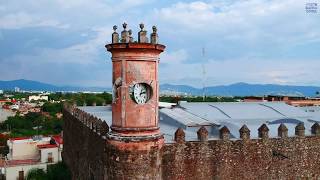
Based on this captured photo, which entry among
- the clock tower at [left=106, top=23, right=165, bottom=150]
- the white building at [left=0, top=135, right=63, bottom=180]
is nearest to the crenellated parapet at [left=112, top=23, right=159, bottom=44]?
the clock tower at [left=106, top=23, right=165, bottom=150]

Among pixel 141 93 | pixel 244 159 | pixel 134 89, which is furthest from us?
pixel 244 159

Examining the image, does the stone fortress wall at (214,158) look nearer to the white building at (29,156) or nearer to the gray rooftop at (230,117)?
the gray rooftop at (230,117)

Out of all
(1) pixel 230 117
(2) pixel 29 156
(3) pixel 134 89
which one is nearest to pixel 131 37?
(3) pixel 134 89

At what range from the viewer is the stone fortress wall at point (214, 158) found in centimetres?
1576

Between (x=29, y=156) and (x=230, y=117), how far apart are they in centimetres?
2733

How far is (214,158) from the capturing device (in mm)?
17469

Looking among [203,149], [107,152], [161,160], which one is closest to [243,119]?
[203,149]

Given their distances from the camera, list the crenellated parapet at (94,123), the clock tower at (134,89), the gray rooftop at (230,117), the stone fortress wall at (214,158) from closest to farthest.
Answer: the clock tower at (134,89) < the stone fortress wall at (214,158) < the crenellated parapet at (94,123) < the gray rooftop at (230,117)

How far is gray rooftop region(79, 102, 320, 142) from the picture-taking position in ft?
67.9

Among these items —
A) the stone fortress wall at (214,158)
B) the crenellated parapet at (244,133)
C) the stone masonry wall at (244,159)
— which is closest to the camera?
the stone fortress wall at (214,158)

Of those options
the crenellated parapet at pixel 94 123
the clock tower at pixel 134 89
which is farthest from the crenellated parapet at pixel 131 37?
the crenellated parapet at pixel 94 123

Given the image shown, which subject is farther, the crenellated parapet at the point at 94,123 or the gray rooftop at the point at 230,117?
the gray rooftop at the point at 230,117

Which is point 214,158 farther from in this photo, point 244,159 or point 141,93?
point 141,93

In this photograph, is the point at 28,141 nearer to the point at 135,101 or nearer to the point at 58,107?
the point at 135,101
